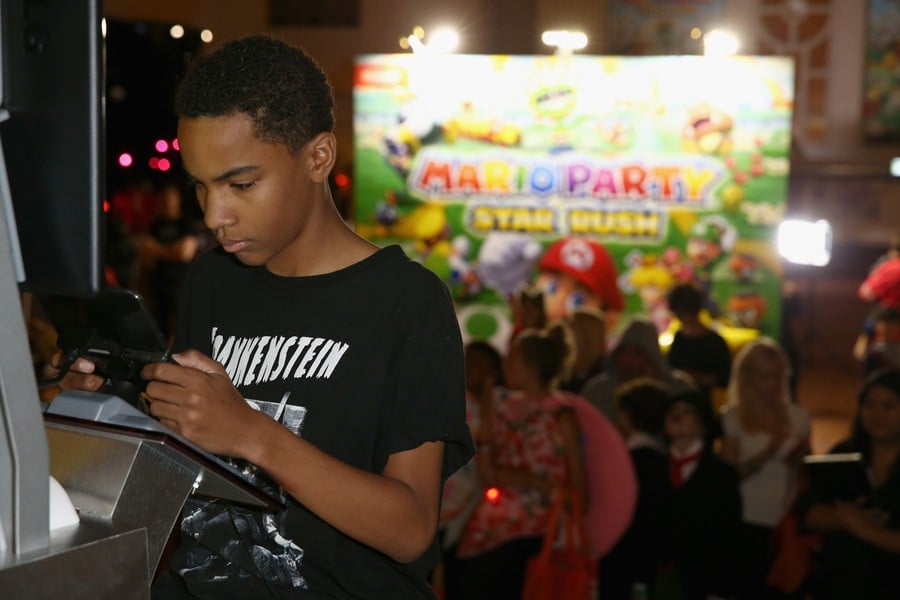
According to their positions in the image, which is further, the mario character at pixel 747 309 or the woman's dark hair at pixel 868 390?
the mario character at pixel 747 309

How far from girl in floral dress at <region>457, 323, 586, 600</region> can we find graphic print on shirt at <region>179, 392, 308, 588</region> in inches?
111

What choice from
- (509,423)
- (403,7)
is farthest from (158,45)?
(509,423)

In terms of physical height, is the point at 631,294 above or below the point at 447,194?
below

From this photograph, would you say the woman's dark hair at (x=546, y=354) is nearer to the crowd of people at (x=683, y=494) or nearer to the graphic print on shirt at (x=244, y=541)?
the crowd of people at (x=683, y=494)

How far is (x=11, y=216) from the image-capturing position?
1.17m

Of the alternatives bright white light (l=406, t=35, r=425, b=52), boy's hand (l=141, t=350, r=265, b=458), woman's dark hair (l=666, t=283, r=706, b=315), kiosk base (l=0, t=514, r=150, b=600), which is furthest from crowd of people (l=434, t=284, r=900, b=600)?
kiosk base (l=0, t=514, r=150, b=600)

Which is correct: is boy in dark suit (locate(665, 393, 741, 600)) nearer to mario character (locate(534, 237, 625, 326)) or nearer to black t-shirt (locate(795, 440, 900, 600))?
black t-shirt (locate(795, 440, 900, 600))

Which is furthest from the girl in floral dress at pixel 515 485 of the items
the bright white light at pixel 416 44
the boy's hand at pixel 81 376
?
the bright white light at pixel 416 44

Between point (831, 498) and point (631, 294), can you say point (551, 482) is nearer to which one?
point (831, 498)

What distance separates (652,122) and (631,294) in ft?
3.34

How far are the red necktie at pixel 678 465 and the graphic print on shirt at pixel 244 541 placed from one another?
10.8ft

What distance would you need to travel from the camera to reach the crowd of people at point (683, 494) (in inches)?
165

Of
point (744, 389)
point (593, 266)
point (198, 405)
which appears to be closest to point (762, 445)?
point (744, 389)

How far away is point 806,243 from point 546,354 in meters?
3.91
